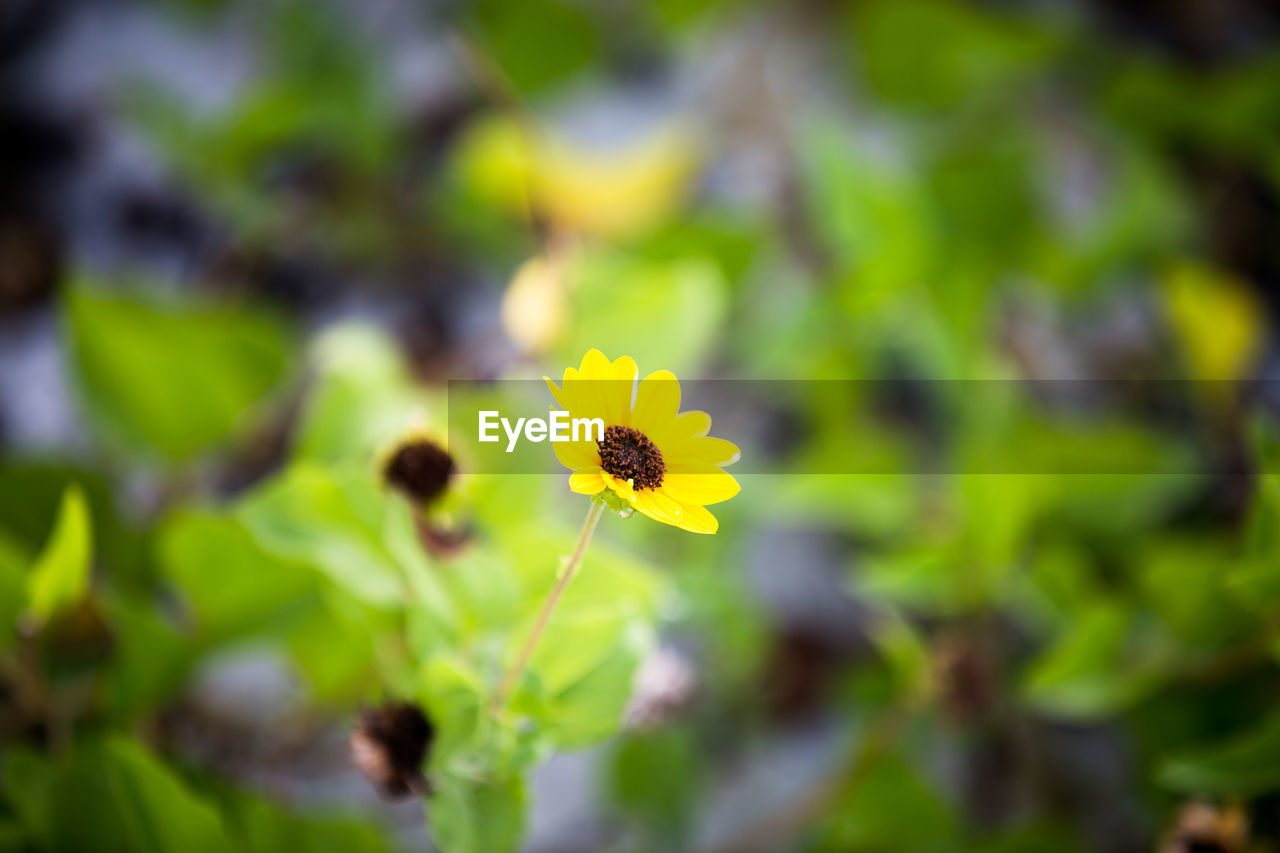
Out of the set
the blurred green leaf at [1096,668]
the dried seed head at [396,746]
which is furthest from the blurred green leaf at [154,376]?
the blurred green leaf at [1096,668]

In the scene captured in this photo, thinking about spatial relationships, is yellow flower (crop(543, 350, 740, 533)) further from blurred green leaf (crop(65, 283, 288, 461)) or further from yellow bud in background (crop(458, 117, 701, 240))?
yellow bud in background (crop(458, 117, 701, 240))

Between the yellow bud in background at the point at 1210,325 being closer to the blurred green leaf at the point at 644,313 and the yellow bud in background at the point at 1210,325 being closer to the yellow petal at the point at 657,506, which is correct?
the blurred green leaf at the point at 644,313

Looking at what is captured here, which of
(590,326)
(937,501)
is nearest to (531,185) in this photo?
(590,326)

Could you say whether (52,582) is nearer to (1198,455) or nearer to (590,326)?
(590,326)

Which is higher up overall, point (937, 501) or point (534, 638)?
point (937, 501)

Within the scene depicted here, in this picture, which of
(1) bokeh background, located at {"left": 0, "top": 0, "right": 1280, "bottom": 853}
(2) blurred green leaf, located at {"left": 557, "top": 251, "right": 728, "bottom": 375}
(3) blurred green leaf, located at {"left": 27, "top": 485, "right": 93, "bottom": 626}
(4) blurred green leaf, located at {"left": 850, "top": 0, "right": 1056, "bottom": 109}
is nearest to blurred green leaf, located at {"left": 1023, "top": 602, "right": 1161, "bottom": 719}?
(1) bokeh background, located at {"left": 0, "top": 0, "right": 1280, "bottom": 853}

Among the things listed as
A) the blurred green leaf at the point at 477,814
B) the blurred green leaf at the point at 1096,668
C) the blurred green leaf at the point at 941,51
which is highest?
the blurred green leaf at the point at 941,51

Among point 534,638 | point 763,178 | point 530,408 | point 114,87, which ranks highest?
point 763,178
